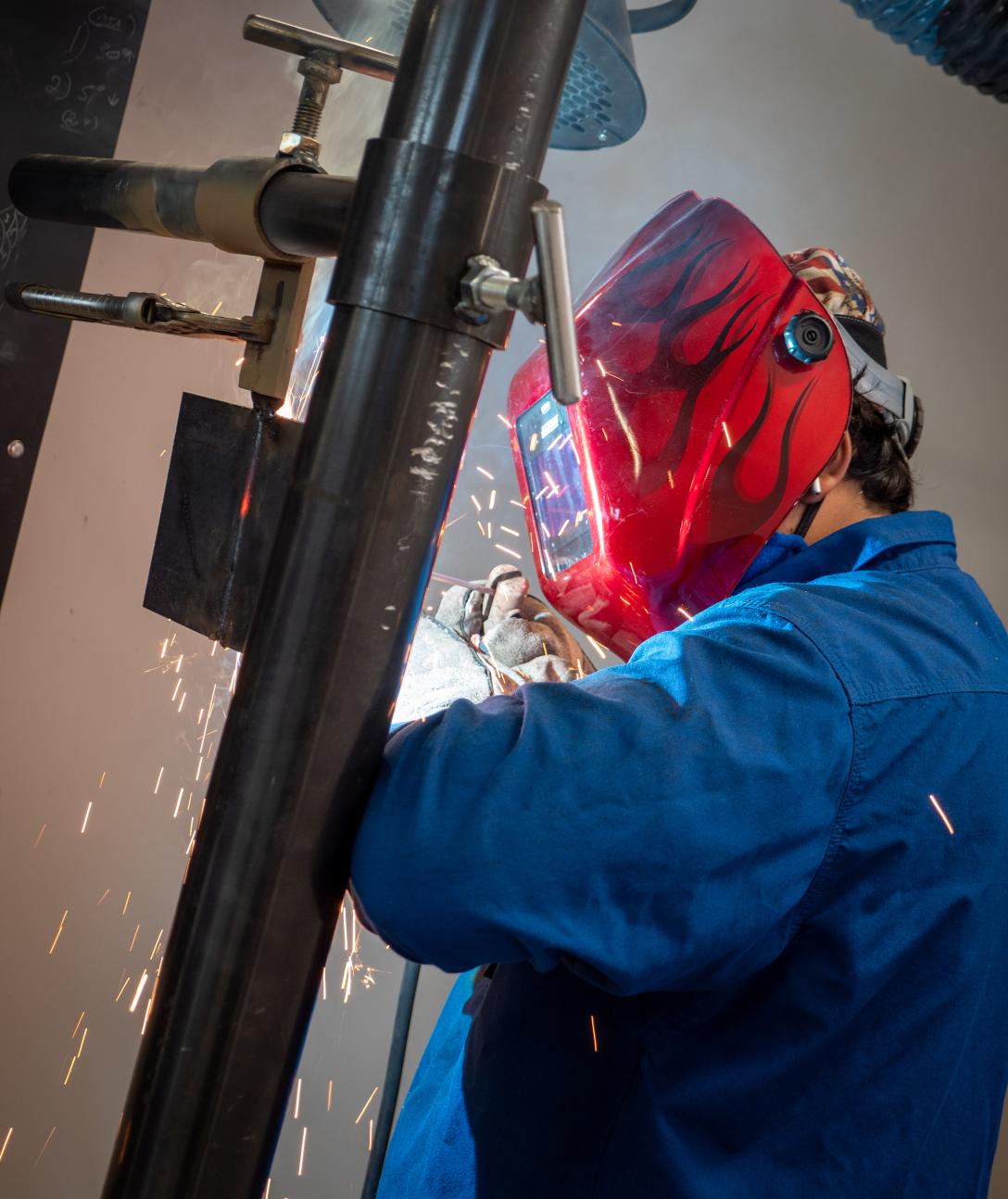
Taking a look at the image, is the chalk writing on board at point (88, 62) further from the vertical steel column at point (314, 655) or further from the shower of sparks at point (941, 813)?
the shower of sparks at point (941, 813)

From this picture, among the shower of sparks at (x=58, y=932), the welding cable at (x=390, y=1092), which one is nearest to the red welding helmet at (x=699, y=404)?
the welding cable at (x=390, y=1092)

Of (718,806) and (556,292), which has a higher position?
(556,292)

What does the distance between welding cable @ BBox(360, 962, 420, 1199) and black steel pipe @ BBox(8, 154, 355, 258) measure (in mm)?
1047

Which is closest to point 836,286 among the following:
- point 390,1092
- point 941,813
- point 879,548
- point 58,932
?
point 879,548

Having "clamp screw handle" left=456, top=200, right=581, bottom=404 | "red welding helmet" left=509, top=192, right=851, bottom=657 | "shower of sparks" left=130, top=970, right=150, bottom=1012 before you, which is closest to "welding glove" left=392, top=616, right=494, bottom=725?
"red welding helmet" left=509, top=192, right=851, bottom=657

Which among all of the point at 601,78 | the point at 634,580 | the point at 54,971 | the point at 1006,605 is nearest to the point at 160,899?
the point at 54,971

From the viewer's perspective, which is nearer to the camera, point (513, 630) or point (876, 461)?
point (876, 461)

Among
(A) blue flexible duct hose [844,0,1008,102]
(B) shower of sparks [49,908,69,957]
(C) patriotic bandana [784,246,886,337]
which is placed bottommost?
(B) shower of sparks [49,908,69,957]

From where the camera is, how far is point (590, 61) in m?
1.28

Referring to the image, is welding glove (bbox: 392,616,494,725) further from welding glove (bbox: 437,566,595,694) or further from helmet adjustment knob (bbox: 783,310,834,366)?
helmet adjustment knob (bbox: 783,310,834,366)

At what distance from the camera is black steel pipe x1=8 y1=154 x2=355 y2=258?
718mm

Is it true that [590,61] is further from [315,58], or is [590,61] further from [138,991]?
[138,991]

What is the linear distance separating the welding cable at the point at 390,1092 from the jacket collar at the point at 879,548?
77cm

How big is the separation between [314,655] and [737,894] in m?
0.39
